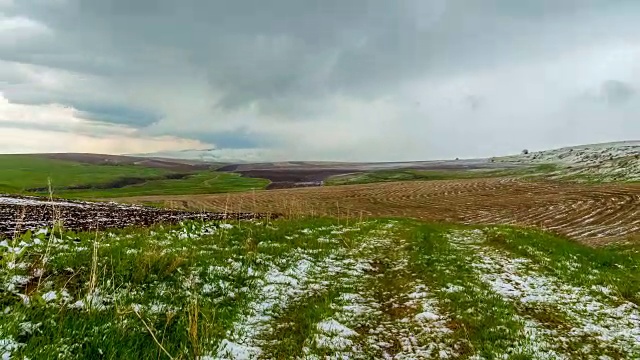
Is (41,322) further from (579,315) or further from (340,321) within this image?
(579,315)

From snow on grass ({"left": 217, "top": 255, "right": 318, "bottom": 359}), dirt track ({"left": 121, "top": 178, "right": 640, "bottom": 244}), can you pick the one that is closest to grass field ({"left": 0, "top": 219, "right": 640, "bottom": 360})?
snow on grass ({"left": 217, "top": 255, "right": 318, "bottom": 359})

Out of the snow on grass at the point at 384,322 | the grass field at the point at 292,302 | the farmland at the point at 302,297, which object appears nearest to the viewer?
the grass field at the point at 292,302

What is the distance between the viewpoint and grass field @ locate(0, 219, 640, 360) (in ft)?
23.3

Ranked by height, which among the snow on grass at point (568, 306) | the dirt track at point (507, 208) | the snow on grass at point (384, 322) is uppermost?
the snow on grass at point (384, 322)

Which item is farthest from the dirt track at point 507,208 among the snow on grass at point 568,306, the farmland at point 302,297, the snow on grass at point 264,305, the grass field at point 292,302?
the snow on grass at point 568,306

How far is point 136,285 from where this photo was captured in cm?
982

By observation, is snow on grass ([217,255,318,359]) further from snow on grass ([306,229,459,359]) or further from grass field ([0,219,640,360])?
snow on grass ([306,229,459,359])

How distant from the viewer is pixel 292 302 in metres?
10.8

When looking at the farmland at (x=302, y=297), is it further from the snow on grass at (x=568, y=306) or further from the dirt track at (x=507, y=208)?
the dirt track at (x=507, y=208)

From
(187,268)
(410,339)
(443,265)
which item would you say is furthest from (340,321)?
(443,265)

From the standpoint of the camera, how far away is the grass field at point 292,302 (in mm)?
7105

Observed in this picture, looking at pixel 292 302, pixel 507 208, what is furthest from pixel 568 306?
pixel 507 208

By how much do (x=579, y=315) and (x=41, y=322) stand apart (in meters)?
12.7

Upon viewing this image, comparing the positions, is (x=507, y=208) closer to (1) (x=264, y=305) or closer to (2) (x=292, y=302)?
(2) (x=292, y=302)
